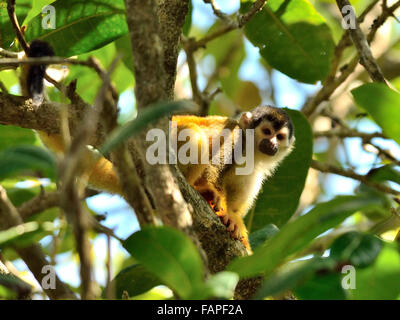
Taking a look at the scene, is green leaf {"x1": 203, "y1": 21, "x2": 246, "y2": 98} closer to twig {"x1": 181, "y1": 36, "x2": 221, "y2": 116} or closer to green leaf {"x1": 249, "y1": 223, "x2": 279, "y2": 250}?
twig {"x1": 181, "y1": 36, "x2": 221, "y2": 116}

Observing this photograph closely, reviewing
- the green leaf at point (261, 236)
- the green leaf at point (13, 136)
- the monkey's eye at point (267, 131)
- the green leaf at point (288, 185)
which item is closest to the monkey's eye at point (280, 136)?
the monkey's eye at point (267, 131)

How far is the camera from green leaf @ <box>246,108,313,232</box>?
3.35 m

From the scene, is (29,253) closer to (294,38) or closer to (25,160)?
(25,160)

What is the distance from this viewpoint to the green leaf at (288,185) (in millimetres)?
3350

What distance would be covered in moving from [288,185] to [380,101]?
1.73 m

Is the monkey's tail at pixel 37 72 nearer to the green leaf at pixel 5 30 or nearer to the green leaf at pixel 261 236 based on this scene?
the green leaf at pixel 5 30

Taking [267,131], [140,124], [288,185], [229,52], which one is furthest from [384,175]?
[229,52]

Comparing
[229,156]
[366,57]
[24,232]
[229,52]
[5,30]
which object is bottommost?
[24,232]

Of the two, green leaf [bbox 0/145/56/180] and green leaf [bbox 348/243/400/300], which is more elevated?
green leaf [bbox 0/145/56/180]

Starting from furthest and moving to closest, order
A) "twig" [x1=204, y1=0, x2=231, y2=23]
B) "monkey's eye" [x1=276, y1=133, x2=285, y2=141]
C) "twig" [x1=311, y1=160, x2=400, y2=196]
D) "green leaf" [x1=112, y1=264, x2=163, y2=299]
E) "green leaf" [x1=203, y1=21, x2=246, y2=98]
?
"green leaf" [x1=203, y1=21, x2=246, y2=98] → "monkey's eye" [x1=276, y1=133, x2=285, y2=141] → "twig" [x1=204, y1=0, x2=231, y2=23] → "twig" [x1=311, y1=160, x2=400, y2=196] → "green leaf" [x1=112, y1=264, x2=163, y2=299]

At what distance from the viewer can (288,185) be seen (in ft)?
11.2

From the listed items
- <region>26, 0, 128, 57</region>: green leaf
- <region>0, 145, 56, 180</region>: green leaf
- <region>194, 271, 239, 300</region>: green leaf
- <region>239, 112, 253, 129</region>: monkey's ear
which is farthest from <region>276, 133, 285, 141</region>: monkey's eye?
<region>0, 145, 56, 180</region>: green leaf

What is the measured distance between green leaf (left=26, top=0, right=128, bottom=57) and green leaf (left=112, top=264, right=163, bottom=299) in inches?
48.6
